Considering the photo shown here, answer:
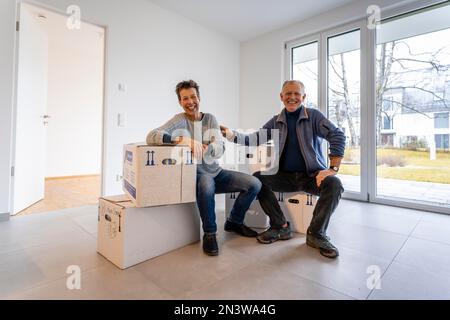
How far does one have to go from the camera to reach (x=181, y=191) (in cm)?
143

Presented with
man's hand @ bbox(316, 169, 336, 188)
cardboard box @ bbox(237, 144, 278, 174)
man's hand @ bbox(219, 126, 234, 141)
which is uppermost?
man's hand @ bbox(219, 126, 234, 141)

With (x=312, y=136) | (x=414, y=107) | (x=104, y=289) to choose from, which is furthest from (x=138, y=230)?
(x=414, y=107)

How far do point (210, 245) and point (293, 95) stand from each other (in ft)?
4.05

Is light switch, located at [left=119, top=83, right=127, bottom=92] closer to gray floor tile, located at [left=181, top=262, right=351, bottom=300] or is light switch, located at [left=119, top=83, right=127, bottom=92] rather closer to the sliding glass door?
gray floor tile, located at [left=181, top=262, right=351, bottom=300]

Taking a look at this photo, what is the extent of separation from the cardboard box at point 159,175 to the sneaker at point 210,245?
265mm

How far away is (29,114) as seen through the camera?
2451 mm

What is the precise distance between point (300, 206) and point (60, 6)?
9.21 feet

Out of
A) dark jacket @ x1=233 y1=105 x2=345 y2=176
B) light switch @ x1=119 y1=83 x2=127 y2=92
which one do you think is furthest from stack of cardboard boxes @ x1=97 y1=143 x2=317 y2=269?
light switch @ x1=119 y1=83 x2=127 y2=92

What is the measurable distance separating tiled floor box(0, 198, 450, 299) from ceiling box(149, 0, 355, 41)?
2.60 metres

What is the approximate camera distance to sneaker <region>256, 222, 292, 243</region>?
1.66 meters

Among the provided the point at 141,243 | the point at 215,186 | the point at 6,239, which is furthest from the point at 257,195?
the point at 6,239

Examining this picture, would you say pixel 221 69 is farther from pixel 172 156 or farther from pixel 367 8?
pixel 172 156

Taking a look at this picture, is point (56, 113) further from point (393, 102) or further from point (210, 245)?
point (393, 102)

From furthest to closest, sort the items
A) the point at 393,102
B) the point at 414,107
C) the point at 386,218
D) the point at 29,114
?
1. the point at 393,102
2. the point at 414,107
3. the point at 29,114
4. the point at 386,218
